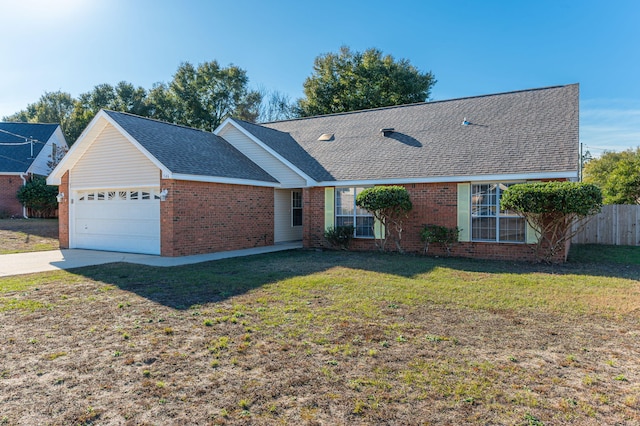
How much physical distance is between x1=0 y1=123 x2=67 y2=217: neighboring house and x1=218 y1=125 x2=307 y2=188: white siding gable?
16.0 metres

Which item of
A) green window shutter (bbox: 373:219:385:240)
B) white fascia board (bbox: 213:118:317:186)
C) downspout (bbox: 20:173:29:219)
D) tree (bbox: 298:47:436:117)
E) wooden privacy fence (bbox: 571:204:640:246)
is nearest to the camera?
green window shutter (bbox: 373:219:385:240)

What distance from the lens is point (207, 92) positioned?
1421 inches

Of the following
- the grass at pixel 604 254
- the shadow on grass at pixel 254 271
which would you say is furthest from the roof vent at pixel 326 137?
the grass at pixel 604 254

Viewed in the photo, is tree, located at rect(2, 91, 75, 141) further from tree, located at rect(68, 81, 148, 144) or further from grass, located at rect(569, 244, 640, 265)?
grass, located at rect(569, 244, 640, 265)

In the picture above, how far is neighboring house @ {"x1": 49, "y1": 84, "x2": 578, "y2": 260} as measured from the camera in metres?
11.9

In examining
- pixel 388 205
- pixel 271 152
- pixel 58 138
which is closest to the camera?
pixel 388 205

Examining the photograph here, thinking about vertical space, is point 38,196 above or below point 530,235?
above

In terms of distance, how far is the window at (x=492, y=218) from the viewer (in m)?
11.6

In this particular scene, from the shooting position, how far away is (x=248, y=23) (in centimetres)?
1788

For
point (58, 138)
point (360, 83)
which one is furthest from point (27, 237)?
point (360, 83)

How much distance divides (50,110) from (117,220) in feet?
139

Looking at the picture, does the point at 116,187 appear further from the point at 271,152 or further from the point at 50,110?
the point at 50,110

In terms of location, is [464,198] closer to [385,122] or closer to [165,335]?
[385,122]

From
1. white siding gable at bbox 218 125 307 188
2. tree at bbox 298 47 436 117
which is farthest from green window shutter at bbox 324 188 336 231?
tree at bbox 298 47 436 117
